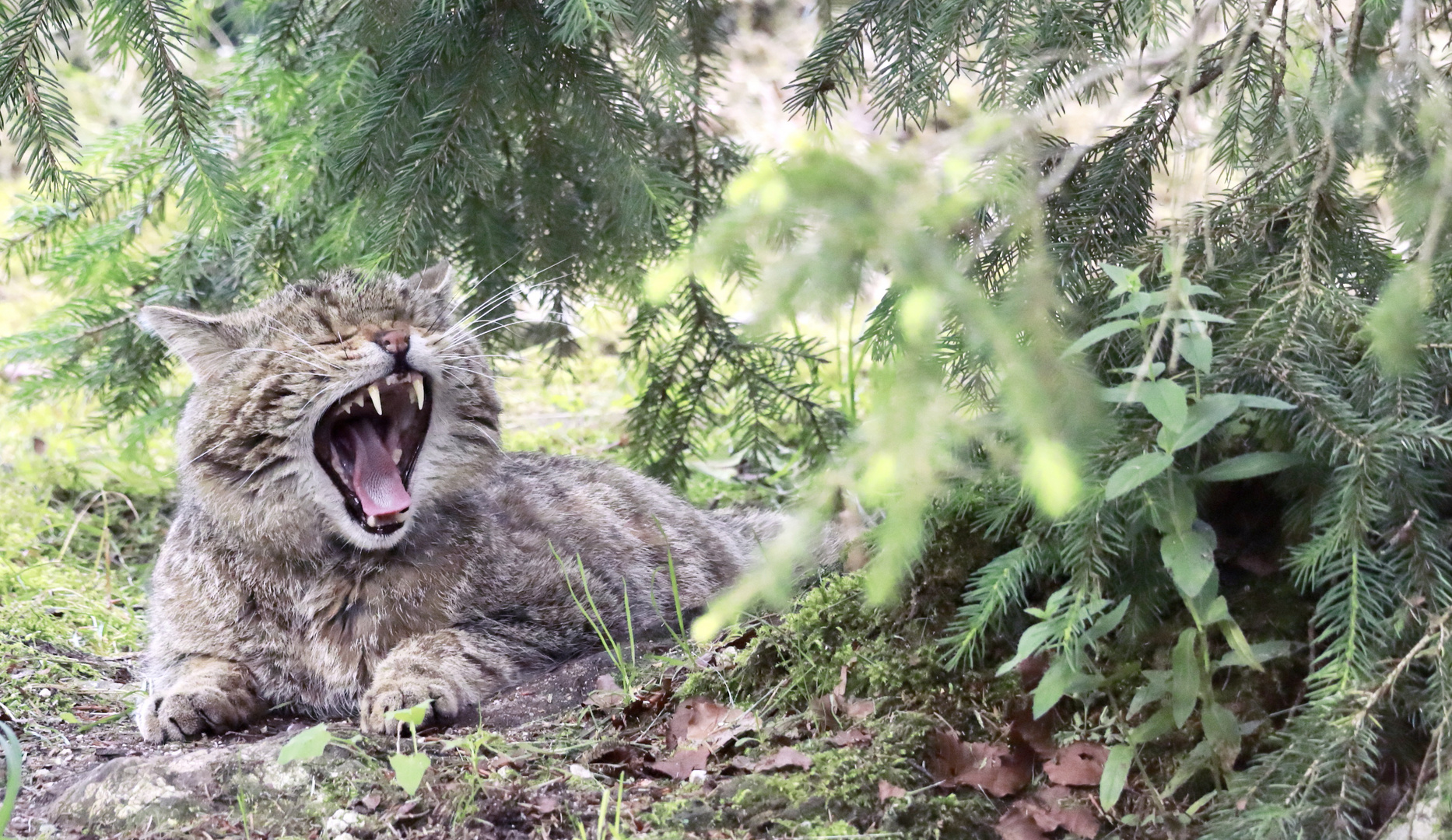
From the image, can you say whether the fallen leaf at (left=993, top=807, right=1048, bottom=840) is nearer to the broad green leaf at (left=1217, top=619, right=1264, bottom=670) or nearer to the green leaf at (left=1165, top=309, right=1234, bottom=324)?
the broad green leaf at (left=1217, top=619, right=1264, bottom=670)

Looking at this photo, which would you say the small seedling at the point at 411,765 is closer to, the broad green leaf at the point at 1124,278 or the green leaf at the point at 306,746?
the green leaf at the point at 306,746

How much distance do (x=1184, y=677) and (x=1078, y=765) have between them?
28 centimetres

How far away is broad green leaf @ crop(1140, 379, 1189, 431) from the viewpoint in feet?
6.09

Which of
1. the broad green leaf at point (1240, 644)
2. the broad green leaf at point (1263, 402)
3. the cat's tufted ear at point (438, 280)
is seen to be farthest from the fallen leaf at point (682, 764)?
the cat's tufted ear at point (438, 280)

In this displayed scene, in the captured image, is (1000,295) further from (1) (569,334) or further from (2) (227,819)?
(1) (569,334)

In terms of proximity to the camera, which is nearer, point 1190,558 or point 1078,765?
point 1190,558

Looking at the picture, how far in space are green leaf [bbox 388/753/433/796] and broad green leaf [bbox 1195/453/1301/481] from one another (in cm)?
152

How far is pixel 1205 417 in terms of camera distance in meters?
1.94

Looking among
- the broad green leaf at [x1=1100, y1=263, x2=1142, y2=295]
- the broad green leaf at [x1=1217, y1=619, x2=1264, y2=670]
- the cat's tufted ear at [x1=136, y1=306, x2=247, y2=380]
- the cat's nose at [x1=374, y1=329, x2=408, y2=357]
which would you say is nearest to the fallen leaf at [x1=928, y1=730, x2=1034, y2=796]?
the broad green leaf at [x1=1217, y1=619, x2=1264, y2=670]

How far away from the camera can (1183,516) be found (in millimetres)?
1993

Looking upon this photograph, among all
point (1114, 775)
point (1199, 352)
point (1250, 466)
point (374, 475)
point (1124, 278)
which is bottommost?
point (1114, 775)

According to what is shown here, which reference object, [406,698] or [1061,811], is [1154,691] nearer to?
[1061,811]

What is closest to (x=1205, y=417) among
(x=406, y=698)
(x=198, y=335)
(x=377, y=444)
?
(x=406, y=698)

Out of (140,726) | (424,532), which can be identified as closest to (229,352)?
(424,532)
